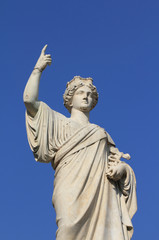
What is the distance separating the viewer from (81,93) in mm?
11094

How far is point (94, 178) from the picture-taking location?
9719mm

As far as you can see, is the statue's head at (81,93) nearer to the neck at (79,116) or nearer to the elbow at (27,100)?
the neck at (79,116)

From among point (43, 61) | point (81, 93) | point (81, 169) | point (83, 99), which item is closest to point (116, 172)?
point (81, 169)

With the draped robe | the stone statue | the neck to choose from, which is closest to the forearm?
the stone statue

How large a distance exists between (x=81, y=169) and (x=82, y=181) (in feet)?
0.98

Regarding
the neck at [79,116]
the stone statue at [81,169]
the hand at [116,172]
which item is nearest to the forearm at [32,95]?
the stone statue at [81,169]

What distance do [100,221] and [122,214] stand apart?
645mm

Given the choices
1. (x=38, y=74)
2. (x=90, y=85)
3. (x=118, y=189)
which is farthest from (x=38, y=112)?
(x=118, y=189)

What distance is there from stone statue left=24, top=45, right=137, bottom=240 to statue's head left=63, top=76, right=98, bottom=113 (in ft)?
0.08

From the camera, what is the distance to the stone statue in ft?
29.9

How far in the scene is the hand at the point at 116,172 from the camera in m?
9.86

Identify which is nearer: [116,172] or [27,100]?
[116,172]

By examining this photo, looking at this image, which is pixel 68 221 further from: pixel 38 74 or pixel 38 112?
pixel 38 74

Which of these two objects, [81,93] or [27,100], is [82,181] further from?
[81,93]
